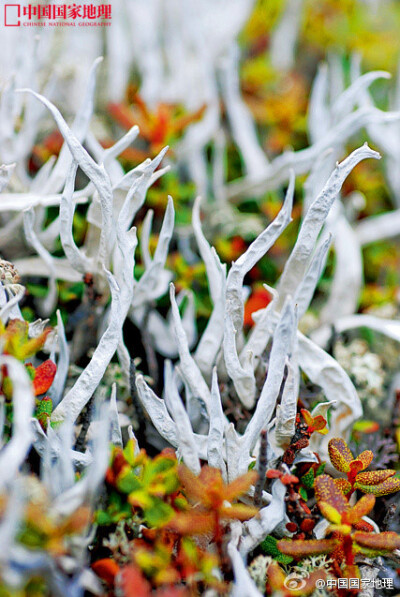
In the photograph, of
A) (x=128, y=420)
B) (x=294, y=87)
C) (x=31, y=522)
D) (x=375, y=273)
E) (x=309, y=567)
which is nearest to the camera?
(x=31, y=522)

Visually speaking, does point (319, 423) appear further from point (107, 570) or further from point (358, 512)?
point (107, 570)

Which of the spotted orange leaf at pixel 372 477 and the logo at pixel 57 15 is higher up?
the logo at pixel 57 15

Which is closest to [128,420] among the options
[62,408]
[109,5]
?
[62,408]

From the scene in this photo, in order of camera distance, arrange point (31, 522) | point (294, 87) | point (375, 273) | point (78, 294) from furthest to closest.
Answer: point (294, 87) → point (375, 273) → point (78, 294) → point (31, 522)

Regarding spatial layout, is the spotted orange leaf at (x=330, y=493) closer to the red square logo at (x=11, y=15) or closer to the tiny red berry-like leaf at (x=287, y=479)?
the tiny red berry-like leaf at (x=287, y=479)

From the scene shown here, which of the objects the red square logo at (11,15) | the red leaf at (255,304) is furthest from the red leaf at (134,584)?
the red square logo at (11,15)

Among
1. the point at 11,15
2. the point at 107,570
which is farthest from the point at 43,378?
the point at 11,15

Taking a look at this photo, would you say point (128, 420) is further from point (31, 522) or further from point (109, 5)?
point (109, 5)
